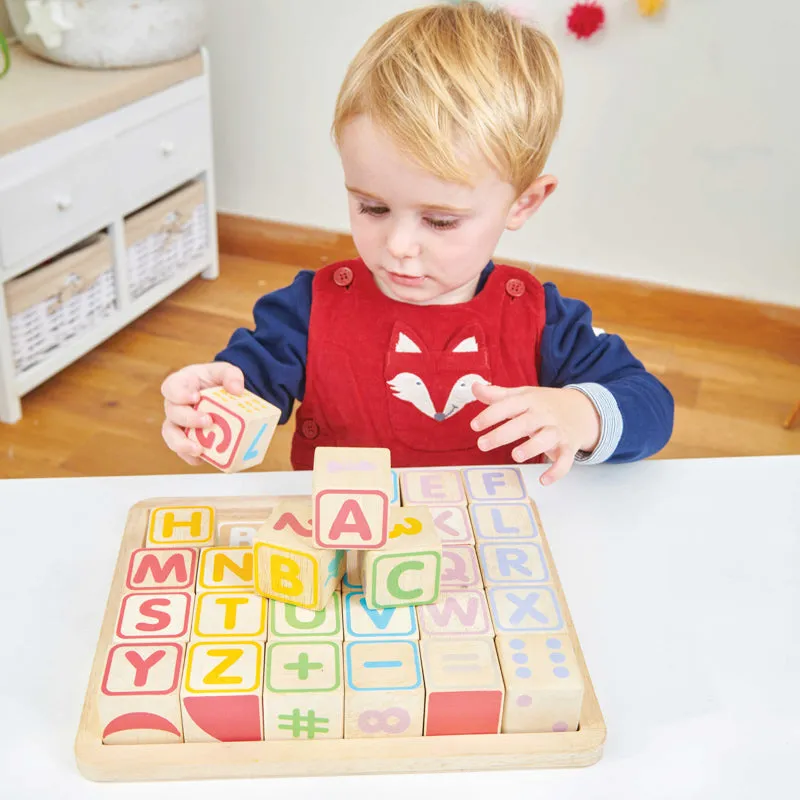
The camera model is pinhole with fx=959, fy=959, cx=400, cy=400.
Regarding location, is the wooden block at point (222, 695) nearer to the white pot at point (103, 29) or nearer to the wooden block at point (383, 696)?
the wooden block at point (383, 696)

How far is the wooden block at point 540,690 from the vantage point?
55 cm

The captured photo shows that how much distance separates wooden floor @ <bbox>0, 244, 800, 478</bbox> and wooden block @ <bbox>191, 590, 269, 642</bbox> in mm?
1289

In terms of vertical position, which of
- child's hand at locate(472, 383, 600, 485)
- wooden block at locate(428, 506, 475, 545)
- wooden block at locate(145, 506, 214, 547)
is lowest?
wooden block at locate(145, 506, 214, 547)

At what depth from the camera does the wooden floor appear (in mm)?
1927

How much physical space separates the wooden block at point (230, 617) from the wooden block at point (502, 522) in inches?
6.8

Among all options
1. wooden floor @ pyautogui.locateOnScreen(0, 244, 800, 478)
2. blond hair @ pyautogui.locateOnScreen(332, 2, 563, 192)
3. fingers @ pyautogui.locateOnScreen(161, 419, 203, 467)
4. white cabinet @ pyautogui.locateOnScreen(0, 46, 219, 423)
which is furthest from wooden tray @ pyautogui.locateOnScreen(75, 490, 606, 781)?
white cabinet @ pyautogui.locateOnScreen(0, 46, 219, 423)

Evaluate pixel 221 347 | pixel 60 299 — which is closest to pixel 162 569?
pixel 60 299

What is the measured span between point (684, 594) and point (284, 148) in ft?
7.01

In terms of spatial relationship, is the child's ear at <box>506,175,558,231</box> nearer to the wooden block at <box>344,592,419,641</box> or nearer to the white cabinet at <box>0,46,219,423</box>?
the wooden block at <box>344,592,419,641</box>

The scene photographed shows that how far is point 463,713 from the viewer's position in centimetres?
55

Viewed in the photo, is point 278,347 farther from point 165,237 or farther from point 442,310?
point 165,237

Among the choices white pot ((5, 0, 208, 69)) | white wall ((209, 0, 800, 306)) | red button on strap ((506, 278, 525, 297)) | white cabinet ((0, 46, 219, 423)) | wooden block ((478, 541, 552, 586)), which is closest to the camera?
wooden block ((478, 541, 552, 586))

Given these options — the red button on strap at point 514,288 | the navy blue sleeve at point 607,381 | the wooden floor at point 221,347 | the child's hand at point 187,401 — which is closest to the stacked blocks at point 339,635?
the child's hand at point 187,401

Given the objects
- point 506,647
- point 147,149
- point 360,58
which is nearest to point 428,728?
point 506,647
